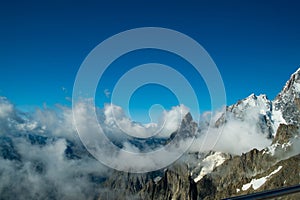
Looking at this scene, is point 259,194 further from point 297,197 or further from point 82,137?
point 82,137

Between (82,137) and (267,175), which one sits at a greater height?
(267,175)

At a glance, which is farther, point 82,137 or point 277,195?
point 82,137

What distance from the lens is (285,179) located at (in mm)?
163250

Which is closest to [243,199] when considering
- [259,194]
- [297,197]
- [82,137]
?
[259,194]

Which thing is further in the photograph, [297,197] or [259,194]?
[297,197]

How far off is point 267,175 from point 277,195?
204242 millimetres

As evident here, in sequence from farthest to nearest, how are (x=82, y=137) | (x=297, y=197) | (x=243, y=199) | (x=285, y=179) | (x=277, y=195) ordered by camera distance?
1. (x=285, y=179)
2. (x=82, y=137)
3. (x=297, y=197)
4. (x=277, y=195)
5. (x=243, y=199)

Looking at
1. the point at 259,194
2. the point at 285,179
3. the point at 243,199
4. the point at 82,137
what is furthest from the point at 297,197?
the point at 285,179

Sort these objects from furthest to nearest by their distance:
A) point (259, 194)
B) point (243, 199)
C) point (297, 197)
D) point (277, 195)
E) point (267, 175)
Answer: point (267, 175) < point (297, 197) < point (277, 195) < point (259, 194) < point (243, 199)

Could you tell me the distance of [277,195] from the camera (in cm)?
362

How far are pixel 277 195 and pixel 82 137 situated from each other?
1343 cm

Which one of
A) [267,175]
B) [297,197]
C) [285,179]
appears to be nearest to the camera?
[297,197]

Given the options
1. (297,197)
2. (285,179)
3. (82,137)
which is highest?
(285,179)

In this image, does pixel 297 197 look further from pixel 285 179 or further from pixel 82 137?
pixel 285 179
